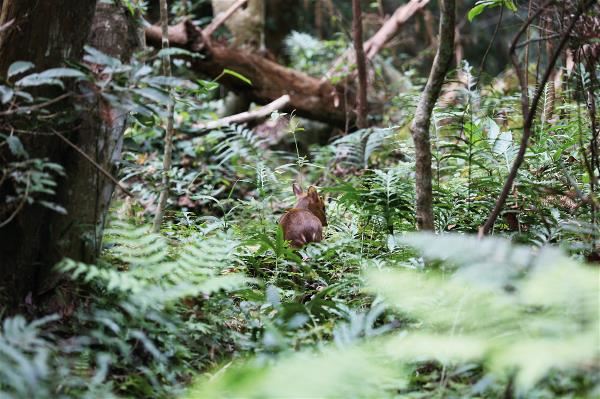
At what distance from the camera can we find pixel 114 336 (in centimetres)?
188

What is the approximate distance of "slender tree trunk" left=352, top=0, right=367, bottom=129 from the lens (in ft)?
17.0

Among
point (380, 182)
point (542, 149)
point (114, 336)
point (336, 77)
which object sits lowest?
point (114, 336)

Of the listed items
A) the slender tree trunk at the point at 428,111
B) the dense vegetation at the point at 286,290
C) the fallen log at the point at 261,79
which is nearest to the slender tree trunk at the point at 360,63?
the fallen log at the point at 261,79

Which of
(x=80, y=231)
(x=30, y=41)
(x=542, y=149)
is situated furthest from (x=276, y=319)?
(x=542, y=149)

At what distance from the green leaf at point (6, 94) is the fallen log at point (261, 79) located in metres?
3.76

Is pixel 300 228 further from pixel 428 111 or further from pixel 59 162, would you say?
pixel 59 162

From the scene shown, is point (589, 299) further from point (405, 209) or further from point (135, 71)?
point (405, 209)

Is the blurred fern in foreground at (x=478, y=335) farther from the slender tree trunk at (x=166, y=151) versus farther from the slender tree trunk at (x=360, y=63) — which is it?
the slender tree trunk at (x=360, y=63)

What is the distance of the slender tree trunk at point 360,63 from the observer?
5.17 meters

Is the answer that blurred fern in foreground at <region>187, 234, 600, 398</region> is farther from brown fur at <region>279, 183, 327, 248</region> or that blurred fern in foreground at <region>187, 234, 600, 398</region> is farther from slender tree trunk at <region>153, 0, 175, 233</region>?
brown fur at <region>279, 183, 327, 248</region>

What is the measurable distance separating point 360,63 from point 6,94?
4187mm

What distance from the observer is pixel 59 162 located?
2020 mm

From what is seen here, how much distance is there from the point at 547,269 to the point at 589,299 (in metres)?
0.11

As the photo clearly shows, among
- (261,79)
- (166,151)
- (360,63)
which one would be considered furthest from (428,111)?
(261,79)
